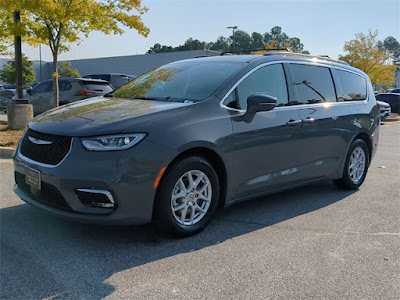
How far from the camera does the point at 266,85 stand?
15.0 ft

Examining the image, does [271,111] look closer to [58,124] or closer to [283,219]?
[283,219]

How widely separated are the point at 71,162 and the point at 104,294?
44.0 inches

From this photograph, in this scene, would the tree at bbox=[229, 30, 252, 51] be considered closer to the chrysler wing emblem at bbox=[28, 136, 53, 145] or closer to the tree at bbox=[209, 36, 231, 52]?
the tree at bbox=[209, 36, 231, 52]

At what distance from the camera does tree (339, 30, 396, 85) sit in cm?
2788

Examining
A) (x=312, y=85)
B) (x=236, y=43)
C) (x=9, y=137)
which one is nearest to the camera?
(x=312, y=85)

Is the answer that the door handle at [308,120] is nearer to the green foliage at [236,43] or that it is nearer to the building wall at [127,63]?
the building wall at [127,63]

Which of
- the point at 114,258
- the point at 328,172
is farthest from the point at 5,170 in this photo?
the point at 328,172

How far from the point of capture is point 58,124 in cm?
367

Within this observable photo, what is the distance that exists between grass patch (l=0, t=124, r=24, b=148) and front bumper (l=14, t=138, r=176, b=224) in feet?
16.3

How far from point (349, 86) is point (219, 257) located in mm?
3623

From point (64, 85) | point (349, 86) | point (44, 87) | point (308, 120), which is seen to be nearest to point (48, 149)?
point (308, 120)

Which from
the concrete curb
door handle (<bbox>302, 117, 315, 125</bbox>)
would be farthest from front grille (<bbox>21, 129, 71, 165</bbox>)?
the concrete curb

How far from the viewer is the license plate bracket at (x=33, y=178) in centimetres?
355

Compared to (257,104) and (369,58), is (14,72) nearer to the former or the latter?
(369,58)
